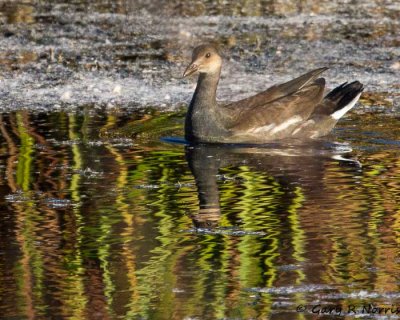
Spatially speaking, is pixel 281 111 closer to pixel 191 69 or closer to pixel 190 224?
pixel 191 69

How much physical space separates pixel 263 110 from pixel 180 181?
205cm

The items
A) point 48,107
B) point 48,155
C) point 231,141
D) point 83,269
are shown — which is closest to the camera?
point 83,269

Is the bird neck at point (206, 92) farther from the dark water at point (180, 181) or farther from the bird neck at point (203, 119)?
the dark water at point (180, 181)

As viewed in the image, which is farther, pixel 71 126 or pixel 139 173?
pixel 71 126

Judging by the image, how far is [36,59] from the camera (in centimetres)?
1377

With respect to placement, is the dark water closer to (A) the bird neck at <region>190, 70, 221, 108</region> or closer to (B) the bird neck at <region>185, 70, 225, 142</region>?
(B) the bird neck at <region>185, 70, 225, 142</region>

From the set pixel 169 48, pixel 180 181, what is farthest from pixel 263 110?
pixel 169 48

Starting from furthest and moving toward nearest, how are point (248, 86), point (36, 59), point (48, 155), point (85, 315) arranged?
point (36, 59) < point (248, 86) < point (48, 155) < point (85, 315)

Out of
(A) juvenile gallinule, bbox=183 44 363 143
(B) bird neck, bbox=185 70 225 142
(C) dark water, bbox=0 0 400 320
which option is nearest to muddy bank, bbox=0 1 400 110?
(C) dark water, bbox=0 0 400 320

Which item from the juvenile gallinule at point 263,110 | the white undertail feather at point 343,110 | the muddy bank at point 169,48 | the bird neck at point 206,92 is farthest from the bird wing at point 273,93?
the muddy bank at point 169,48

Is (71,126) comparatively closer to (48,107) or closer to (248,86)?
(48,107)

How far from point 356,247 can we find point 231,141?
3.75 meters

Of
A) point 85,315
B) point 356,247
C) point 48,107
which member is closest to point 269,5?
point 48,107

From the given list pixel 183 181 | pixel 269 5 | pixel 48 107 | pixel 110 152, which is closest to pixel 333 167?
pixel 183 181
